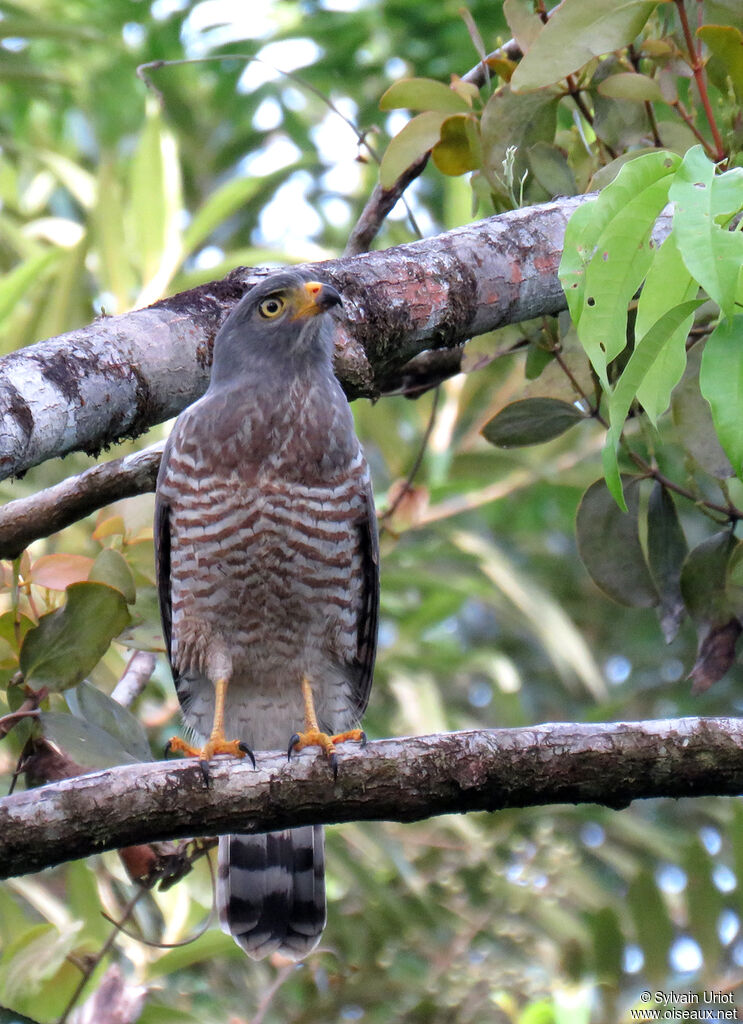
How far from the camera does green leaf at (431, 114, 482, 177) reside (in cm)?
298

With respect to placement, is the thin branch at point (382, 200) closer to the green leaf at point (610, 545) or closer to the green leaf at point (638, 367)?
the green leaf at point (610, 545)

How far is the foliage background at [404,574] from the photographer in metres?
3.17

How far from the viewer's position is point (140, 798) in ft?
6.70

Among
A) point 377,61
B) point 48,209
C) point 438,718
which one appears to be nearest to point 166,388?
point 438,718

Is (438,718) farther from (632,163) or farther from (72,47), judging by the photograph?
(72,47)

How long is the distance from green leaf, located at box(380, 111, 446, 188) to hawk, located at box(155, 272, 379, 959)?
397 millimetres

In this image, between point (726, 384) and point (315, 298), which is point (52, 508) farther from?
point (726, 384)

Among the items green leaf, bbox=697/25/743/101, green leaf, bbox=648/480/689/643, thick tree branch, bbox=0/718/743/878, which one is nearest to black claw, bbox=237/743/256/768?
thick tree branch, bbox=0/718/743/878

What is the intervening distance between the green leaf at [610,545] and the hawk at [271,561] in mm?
570

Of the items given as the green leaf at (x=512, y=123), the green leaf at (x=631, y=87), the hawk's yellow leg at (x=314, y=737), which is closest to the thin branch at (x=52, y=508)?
the hawk's yellow leg at (x=314, y=737)

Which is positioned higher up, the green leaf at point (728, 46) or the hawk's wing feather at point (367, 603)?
the green leaf at point (728, 46)

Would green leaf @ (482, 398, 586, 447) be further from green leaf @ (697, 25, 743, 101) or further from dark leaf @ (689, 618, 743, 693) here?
green leaf @ (697, 25, 743, 101)

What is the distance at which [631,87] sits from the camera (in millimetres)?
2770

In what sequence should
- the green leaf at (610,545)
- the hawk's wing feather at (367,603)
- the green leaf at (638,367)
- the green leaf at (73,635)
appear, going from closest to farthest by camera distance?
the green leaf at (638,367) → the green leaf at (73,635) → the green leaf at (610,545) → the hawk's wing feather at (367,603)
